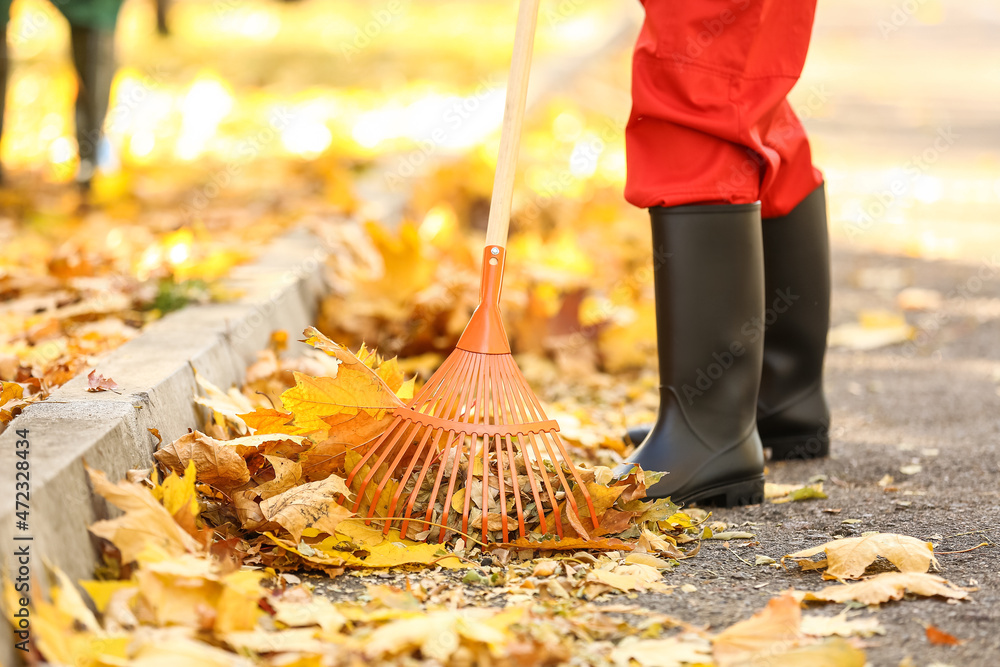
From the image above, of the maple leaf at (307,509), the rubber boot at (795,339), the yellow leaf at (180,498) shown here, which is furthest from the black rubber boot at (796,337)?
the yellow leaf at (180,498)

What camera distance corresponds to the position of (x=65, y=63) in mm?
6613

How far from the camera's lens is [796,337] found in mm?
2291

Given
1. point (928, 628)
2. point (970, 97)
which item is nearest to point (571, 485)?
point (928, 628)

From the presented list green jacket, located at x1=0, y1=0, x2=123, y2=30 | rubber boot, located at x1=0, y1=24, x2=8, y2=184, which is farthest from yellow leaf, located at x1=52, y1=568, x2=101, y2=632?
green jacket, located at x1=0, y1=0, x2=123, y2=30

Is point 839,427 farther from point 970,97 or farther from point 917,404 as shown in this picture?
point 970,97

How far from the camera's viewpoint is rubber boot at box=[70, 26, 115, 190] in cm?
383

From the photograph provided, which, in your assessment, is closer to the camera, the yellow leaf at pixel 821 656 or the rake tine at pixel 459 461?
the yellow leaf at pixel 821 656

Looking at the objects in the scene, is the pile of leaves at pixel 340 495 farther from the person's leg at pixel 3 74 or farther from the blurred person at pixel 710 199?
the person's leg at pixel 3 74

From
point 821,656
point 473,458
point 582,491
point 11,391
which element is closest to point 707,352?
point 582,491

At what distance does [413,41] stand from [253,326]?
305 inches

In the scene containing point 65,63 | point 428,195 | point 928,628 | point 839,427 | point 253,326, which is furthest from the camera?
point 65,63

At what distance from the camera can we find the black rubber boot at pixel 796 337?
2230 mm

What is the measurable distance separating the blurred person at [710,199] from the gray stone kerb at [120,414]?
2.67ft

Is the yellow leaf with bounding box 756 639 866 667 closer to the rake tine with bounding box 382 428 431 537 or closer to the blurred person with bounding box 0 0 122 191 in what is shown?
the rake tine with bounding box 382 428 431 537
